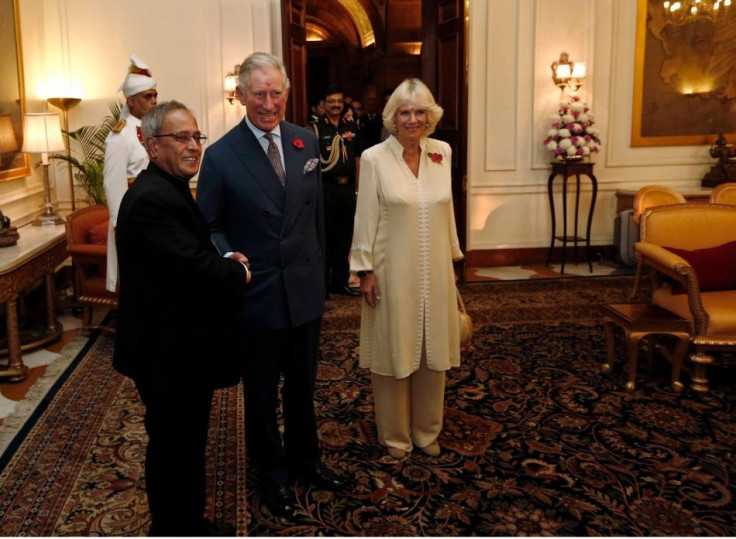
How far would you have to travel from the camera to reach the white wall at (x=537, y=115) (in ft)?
24.8

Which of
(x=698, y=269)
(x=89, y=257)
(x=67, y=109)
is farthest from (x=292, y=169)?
(x=67, y=109)

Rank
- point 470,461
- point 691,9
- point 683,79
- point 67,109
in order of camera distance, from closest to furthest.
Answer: point 470,461, point 67,109, point 691,9, point 683,79

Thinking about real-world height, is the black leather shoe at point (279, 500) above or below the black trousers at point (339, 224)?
below

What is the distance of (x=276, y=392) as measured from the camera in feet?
9.31

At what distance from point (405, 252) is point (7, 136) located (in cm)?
399

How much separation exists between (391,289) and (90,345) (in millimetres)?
3052

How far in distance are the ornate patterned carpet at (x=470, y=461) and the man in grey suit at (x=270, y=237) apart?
1.34 ft

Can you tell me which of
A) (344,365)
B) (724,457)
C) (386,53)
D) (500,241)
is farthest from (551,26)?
(386,53)

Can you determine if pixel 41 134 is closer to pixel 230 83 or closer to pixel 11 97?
pixel 11 97

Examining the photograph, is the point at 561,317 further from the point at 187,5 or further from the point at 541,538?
the point at 187,5

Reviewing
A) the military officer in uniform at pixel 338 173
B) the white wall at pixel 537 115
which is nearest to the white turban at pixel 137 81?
the military officer in uniform at pixel 338 173

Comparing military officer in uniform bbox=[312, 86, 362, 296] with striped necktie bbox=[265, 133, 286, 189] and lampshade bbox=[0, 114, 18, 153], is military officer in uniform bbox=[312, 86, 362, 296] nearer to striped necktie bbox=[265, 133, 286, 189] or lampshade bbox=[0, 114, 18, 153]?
lampshade bbox=[0, 114, 18, 153]

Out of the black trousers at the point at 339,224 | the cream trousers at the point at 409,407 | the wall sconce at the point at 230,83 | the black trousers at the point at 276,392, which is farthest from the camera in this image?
the wall sconce at the point at 230,83

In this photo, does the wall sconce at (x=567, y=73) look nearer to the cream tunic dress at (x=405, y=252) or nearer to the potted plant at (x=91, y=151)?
the potted plant at (x=91, y=151)
